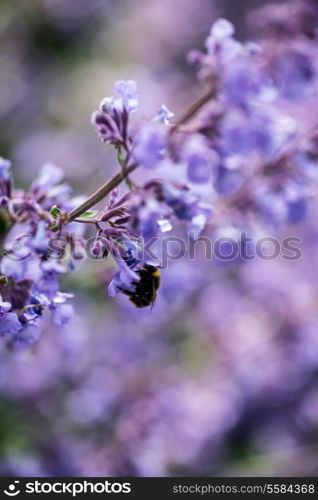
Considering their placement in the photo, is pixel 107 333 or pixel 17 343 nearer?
pixel 17 343

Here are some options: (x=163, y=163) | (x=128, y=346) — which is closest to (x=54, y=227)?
(x=163, y=163)

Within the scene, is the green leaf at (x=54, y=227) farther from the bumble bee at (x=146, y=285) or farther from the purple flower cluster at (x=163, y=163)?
the bumble bee at (x=146, y=285)

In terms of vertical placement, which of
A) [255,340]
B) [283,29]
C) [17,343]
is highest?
[255,340]

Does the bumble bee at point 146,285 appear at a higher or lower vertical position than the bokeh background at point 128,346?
lower

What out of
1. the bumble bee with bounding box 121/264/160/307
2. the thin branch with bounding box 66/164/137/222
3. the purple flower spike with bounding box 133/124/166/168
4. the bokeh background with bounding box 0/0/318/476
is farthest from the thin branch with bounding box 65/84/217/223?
the bokeh background with bounding box 0/0/318/476

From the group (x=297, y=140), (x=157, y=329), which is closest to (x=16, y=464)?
(x=157, y=329)

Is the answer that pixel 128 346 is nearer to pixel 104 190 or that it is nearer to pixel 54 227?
pixel 54 227

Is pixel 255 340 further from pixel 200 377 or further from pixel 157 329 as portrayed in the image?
pixel 157 329

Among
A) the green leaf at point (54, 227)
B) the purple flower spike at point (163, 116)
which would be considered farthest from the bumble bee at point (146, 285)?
the purple flower spike at point (163, 116)

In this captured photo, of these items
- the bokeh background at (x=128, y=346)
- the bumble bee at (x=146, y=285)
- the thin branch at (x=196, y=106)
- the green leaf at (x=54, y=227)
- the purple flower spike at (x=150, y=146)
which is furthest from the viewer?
the bokeh background at (x=128, y=346)
